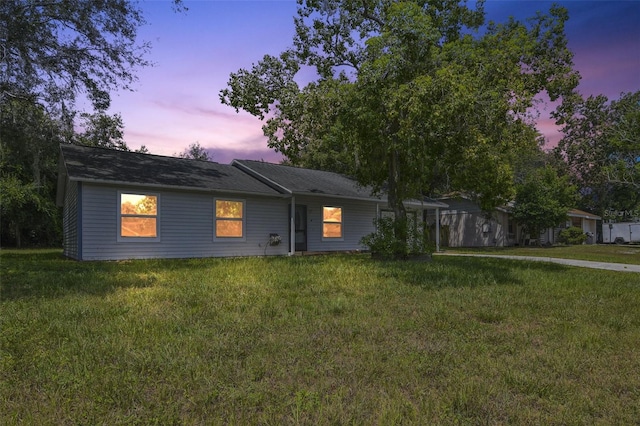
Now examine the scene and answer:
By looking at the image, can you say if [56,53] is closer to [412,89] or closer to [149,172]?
[149,172]

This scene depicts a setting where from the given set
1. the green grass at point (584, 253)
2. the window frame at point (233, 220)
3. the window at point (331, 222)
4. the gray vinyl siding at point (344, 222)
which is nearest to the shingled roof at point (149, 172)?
the window frame at point (233, 220)

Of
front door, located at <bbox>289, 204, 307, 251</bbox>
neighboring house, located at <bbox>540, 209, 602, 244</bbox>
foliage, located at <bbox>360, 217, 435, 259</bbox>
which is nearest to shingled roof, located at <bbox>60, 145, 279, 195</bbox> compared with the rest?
front door, located at <bbox>289, 204, 307, 251</bbox>

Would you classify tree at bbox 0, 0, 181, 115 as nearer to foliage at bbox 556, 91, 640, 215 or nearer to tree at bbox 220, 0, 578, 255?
tree at bbox 220, 0, 578, 255

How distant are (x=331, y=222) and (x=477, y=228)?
1499cm

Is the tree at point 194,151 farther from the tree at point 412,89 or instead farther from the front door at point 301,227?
the tree at point 412,89

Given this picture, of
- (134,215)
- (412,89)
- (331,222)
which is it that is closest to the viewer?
(412,89)

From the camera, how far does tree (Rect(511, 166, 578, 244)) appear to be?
26.5 metres

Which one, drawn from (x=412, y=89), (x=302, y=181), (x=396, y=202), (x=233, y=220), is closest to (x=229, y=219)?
(x=233, y=220)

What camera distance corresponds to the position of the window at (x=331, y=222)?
18.2 m

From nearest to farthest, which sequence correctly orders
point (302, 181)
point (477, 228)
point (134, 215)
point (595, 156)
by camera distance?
point (134, 215) → point (302, 181) → point (477, 228) → point (595, 156)

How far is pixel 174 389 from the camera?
2.92 meters

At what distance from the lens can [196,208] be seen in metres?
14.4

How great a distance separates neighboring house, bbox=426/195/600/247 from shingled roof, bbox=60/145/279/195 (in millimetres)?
17560

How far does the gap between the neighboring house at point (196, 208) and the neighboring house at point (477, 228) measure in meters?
12.2
